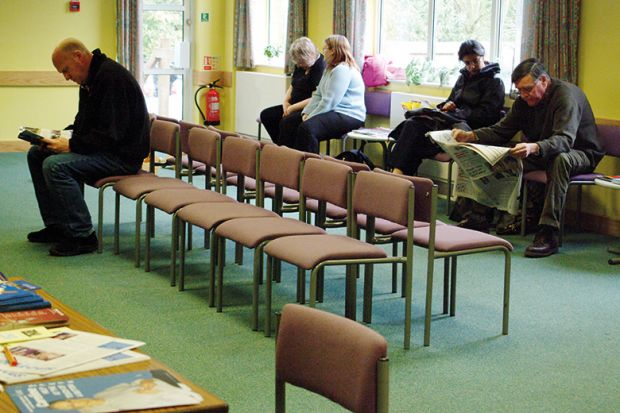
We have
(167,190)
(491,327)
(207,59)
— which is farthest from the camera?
(207,59)

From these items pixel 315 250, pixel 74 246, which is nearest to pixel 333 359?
pixel 315 250

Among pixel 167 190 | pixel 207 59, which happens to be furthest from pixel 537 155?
pixel 207 59

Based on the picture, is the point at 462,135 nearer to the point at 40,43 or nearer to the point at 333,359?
the point at 333,359

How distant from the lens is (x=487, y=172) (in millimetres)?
6418

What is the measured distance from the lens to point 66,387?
194 centimetres

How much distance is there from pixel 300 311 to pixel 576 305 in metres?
3.17

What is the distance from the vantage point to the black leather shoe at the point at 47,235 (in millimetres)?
6257

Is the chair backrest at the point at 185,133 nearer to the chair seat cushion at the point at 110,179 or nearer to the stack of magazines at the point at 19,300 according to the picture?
the chair seat cushion at the point at 110,179

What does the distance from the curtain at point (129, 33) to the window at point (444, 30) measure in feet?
9.72

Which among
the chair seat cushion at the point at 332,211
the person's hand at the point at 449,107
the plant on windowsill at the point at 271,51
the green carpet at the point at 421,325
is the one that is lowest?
the green carpet at the point at 421,325

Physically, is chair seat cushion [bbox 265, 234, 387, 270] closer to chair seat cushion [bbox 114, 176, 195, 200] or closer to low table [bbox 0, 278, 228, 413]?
chair seat cushion [bbox 114, 176, 195, 200]

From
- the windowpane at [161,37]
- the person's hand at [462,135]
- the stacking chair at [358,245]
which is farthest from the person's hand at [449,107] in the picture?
the windowpane at [161,37]

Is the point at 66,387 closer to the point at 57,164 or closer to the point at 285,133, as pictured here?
the point at 57,164

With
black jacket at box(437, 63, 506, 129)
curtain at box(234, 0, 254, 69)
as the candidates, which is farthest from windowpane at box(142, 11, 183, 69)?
black jacket at box(437, 63, 506, 129)
